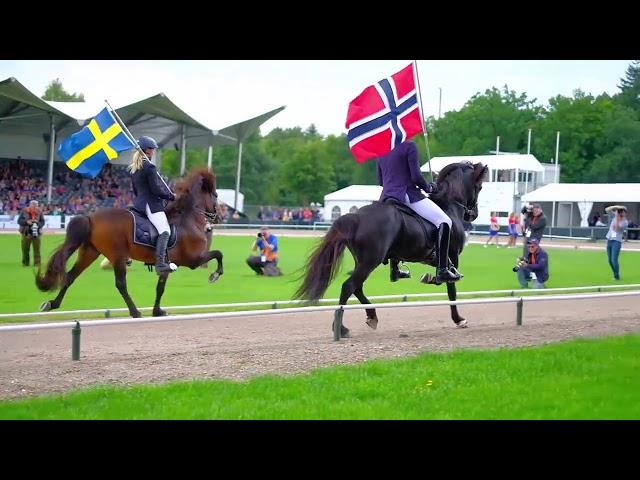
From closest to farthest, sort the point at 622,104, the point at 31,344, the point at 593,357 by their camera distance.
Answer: the point at 593,357, the point at 31,344, the point at 622,104

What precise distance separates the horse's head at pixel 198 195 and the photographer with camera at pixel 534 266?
324 inches

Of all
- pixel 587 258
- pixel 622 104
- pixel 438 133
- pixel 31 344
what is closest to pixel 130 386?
pixel 31 344

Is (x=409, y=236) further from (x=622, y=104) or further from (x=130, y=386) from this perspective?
(x=622, y=104)

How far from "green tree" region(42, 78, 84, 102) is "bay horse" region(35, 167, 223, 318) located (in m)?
94.9

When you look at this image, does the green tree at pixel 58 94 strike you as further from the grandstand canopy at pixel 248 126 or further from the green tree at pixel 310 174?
the grandstand canopy at pixel 248 126

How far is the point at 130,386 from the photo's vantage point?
734cm

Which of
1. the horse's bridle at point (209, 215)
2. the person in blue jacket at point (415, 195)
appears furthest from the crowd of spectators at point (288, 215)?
the person in blue jacket at point (415, 195)

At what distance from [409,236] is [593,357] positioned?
323cm

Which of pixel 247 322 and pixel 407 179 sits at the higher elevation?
pixel 407 179

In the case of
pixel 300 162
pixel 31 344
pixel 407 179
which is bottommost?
pixel 31 344

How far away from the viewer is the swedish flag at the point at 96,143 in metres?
12.7

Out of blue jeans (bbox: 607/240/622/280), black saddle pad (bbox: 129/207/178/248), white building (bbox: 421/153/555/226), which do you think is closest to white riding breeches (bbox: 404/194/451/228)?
black saddle pad (bbox: 129/207/178/248)

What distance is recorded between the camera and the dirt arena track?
316 inches

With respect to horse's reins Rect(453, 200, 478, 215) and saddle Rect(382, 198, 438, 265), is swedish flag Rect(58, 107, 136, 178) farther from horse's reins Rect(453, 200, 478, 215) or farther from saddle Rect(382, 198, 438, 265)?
horse's reins Rect(453, 200, 478, 215)
